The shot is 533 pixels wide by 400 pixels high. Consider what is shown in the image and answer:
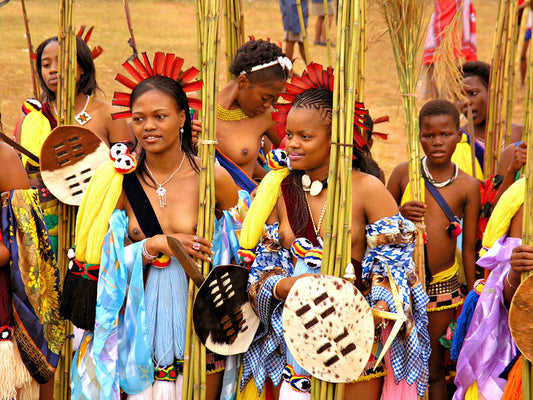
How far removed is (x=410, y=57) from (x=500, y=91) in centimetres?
120

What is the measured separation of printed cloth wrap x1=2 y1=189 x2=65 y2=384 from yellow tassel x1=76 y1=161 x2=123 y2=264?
0.25 meters

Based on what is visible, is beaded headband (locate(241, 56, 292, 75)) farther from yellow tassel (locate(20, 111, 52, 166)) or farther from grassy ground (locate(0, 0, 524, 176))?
grassy ground (locate(0, 0, 524, 176))

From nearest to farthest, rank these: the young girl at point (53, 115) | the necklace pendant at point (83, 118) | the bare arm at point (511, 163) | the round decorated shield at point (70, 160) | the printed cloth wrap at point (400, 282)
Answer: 1. the printed cloth wrap at point (400, 282)
2. the round decorated shield at point (70, 160)
3. the bare arm at point (511, 163)
4. the young girl at point (53, 115)
5. the necklace pendant at point (83, 118)

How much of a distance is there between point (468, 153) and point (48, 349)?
8.95 ft

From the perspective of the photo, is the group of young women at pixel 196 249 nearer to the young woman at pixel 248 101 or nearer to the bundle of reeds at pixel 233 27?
the young woman at pixel 248 101

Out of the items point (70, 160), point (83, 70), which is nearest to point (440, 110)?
point (70, 160)

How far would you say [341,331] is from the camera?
7.89 ft

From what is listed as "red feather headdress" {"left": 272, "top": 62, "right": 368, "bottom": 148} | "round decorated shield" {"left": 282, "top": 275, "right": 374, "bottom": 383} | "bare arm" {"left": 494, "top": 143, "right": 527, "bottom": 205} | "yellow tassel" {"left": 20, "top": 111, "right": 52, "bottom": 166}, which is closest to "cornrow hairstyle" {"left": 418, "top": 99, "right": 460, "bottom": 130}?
"bare arm" {"left": 494, "top": 143, "right": 527, "bottom": 205}

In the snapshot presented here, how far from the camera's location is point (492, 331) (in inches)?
112

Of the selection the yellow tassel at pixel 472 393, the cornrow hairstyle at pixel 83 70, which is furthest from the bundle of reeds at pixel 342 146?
the cornrow hairstyle at pixel 83 70

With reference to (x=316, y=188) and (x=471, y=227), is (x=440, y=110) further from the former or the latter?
(x=316, y=188)

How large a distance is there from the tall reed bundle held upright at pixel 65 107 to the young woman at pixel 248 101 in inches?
35.7

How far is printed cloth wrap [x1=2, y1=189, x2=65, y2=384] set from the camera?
9.42 feet

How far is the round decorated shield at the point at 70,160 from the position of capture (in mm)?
3348
